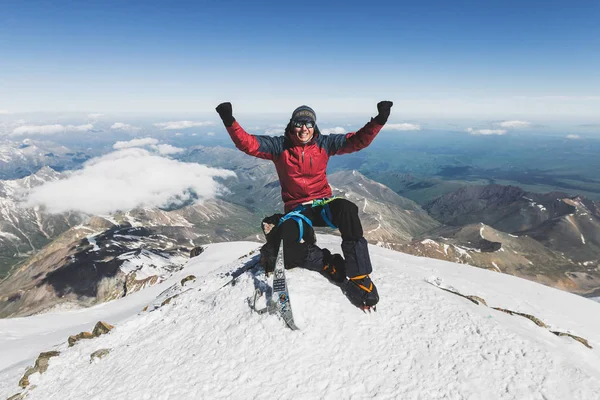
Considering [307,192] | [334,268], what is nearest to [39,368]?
[334,268]

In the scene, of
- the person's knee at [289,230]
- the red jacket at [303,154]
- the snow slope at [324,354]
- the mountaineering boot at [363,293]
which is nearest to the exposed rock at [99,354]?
the snow slope at [324,354]

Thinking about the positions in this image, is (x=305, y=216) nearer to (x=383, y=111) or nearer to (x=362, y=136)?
(x=362, y=136)

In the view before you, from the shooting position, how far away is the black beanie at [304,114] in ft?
31.6

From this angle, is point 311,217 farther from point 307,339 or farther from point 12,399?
point 12,399

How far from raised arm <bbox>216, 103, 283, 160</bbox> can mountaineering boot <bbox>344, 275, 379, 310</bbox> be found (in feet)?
15.5

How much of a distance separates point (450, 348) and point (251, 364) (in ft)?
15.7

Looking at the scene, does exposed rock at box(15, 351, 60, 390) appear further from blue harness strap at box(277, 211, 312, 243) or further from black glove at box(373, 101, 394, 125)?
black glove at box(373, 101, 394, 125)

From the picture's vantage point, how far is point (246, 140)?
956 centimetres

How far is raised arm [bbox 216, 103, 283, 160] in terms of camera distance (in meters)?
8.84

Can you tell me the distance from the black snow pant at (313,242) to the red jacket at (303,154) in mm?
669

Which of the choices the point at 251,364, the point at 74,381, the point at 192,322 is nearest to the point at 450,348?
the point at 251,364

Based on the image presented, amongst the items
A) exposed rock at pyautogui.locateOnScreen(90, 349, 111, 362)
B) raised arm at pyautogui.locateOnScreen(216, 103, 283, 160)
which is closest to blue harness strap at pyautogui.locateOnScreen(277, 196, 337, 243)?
raised arm at pyautogui.locateOnScreen(216, 103, 283, 160)

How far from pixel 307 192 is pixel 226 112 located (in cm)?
358

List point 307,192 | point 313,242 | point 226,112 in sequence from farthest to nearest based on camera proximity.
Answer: point 313,242 → point 307,192 → point 226,112
